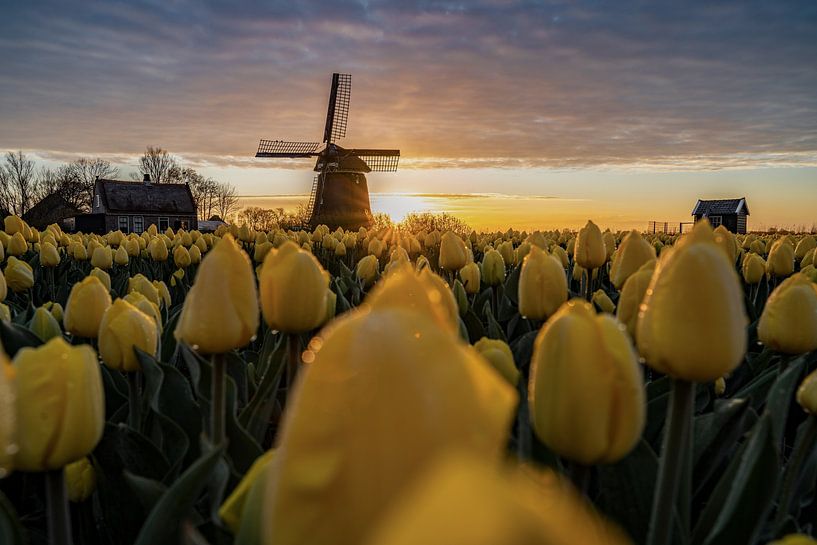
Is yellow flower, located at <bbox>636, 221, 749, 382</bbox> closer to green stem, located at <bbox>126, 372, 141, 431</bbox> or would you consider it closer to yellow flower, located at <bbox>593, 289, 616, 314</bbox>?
green stem, located at <bbox>126, 372, 141, 431</bbox>

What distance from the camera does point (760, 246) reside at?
8.13m

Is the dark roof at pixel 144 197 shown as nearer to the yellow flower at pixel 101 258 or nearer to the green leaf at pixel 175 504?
the yellow flower at pixel 101 258

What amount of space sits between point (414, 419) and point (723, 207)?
209 ft

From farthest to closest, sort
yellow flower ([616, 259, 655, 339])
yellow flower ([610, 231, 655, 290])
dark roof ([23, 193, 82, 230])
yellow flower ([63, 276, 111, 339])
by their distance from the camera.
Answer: dark roof ([23, 193, 82, 230]) < yellow flower ([610, 231, 655, 290]) < yellow flower ([63, 276, 111, 339]) < yellow flower ([616, 259, 655, 339])

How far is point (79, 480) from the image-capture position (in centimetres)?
175

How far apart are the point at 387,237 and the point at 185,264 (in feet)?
7.53

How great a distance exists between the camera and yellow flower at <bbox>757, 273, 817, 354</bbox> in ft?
6.56

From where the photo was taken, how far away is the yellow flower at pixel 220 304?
1.58 m

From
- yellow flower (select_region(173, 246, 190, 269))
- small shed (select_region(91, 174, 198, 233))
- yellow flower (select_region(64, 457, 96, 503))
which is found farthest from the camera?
small shed (select_region(91, 174, 198, 233))

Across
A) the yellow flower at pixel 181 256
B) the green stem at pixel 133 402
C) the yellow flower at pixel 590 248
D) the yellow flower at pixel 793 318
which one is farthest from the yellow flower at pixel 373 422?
the yellow flower at pixel 181 256

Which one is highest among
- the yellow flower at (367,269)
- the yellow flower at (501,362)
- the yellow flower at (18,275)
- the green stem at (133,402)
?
the yellow flower at (501,362)

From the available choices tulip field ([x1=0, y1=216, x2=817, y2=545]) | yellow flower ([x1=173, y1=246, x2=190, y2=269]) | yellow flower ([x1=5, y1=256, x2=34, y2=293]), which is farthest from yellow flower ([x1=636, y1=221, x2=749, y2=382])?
yellow flower ([x1=173, y1=246, x2=190, y2=269])

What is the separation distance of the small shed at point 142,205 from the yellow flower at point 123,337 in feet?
195

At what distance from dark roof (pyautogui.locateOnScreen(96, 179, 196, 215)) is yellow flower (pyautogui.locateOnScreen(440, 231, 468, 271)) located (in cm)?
5960
